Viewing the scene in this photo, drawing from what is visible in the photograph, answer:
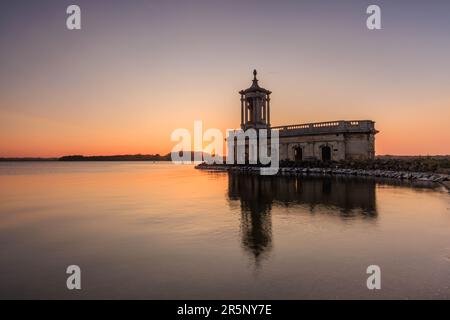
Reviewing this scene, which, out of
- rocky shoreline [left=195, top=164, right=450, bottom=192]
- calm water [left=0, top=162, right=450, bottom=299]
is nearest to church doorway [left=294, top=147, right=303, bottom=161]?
rocky shoreline [left=195, top=164, right=450, bottom=192]

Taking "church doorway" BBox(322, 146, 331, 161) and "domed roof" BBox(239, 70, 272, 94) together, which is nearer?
"church doorway" BBox(322, 146, 331, 161)

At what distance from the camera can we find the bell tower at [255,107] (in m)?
59.9

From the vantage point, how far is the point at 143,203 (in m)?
21.2

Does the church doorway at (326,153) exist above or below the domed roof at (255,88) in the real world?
below

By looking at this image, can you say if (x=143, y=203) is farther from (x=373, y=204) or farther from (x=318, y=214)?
(x=373, y=204)

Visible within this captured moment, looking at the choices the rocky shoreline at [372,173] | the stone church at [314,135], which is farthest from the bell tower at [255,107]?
the rocky shoreline at [372,173]

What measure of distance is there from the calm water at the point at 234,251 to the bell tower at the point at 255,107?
4358 cm

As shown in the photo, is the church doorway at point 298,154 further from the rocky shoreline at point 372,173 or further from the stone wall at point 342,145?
the rocky shoreline at point 372,173

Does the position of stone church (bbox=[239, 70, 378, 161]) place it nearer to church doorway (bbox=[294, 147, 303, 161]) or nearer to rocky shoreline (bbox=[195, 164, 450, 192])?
church doorway (bbox=[294, 147, 303, 161])

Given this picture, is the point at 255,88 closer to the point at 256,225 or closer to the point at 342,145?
the point at 342,145

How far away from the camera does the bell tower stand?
59.9 meters

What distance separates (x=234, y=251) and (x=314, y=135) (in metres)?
43.3

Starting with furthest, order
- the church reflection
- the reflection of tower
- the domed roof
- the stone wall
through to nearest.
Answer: the domed roof → the stone wall → the church reflection → the reflection of tower

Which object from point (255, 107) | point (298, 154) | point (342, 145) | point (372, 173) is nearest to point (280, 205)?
point (372, 173)
